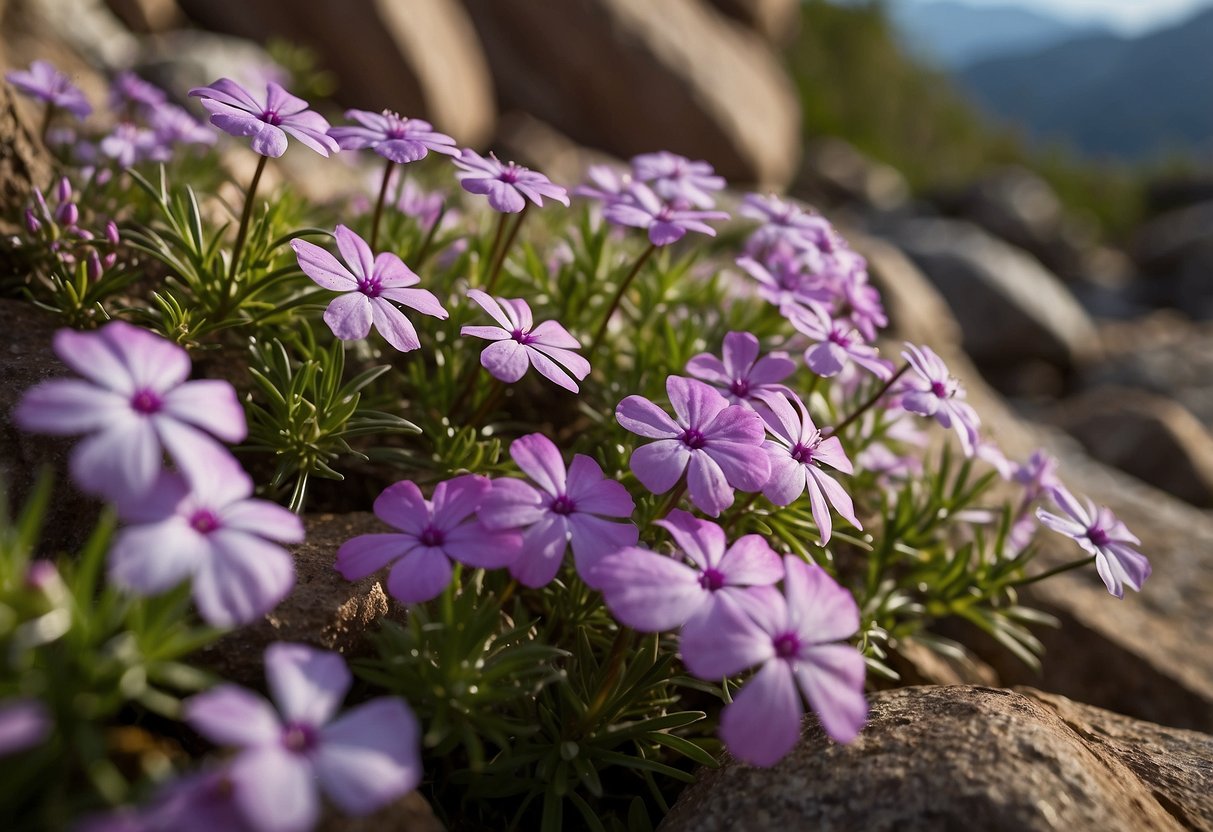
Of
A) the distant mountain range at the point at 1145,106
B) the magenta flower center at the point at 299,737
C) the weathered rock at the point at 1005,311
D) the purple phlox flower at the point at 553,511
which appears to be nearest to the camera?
the magenta flower center at the point at 299,737

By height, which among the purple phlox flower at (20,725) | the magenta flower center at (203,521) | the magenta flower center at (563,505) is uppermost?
the magenta flower center at (563,505)

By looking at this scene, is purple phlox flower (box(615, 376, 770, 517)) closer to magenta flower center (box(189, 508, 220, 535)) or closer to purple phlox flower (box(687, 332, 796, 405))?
purple phlox flower (box(687, 332, 796, 405))

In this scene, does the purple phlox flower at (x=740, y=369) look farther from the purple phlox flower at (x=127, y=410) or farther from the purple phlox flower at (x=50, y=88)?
the purple phlox flower at (x=50, y=88)

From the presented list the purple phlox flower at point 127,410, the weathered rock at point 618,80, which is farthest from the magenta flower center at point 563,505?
the weathered rock at point 618,80

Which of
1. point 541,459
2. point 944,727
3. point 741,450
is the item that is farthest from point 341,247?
point 944,727

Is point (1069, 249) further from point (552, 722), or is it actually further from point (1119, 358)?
point (552, 722)

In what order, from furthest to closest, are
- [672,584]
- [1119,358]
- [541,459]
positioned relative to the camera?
[1119,358], [541,459], [672,584]

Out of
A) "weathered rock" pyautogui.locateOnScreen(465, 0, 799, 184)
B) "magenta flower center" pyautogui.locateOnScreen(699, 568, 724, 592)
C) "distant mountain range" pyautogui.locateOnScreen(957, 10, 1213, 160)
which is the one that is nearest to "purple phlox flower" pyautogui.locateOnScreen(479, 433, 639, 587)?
"magenta flower center" pyautogui.locateOnScreen(699, 568, 724, 592)
